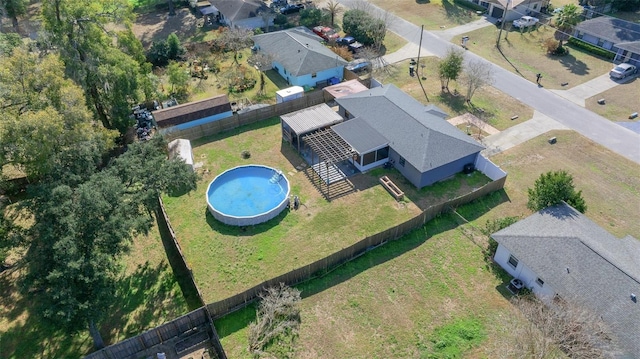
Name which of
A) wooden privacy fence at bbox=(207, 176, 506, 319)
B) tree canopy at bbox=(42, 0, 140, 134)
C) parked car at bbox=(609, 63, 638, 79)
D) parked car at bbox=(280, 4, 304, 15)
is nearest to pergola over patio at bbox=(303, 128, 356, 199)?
wooden privacy fence at bbox=(207, 176, 506, 319)

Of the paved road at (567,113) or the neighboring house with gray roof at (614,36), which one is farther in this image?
the neighboring house with gray roof at (614,36)

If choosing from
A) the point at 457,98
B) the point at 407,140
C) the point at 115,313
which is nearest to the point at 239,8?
the point at 457,98

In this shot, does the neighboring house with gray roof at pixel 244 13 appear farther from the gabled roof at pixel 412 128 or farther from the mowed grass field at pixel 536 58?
the mowed grass field at pixel 536 58

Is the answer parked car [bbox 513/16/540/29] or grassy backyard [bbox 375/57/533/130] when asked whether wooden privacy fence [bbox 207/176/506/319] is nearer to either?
grassy backyard [bbox 375/57/533/130]

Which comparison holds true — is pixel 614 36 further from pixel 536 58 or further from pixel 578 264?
pixel 578 264

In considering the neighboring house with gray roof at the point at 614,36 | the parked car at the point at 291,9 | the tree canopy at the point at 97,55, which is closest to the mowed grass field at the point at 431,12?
the parked car at the point at 291,9
